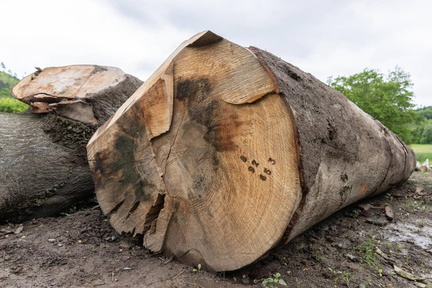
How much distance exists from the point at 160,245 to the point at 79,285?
0.50 meters

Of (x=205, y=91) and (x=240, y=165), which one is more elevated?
(x=205, y=91)

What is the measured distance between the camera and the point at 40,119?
272cm

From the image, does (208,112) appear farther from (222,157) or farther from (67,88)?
(67,88)

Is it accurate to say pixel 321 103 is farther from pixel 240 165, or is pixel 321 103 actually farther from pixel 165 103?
pixel 165 103

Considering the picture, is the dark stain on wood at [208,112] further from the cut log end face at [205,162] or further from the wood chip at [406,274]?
the wood chip at [406,274]

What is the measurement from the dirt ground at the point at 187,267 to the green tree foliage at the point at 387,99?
519 inches

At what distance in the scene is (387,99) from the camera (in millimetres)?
14164

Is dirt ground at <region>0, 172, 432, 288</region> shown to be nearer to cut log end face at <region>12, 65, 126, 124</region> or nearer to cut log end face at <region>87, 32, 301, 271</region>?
cut log end face at <region>87, 32, 301, 271</region>

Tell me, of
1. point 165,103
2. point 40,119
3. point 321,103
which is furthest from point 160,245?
point 40,119

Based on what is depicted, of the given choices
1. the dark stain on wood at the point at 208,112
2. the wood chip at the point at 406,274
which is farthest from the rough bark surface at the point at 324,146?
the wood chip at the point at 406,274

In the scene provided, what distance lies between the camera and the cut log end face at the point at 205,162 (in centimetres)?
144

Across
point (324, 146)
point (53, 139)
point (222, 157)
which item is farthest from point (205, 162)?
point (53, 139)

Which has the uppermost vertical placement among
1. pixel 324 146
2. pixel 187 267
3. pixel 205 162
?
pixel 324 146

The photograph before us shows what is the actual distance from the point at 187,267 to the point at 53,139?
1746 millimetres
